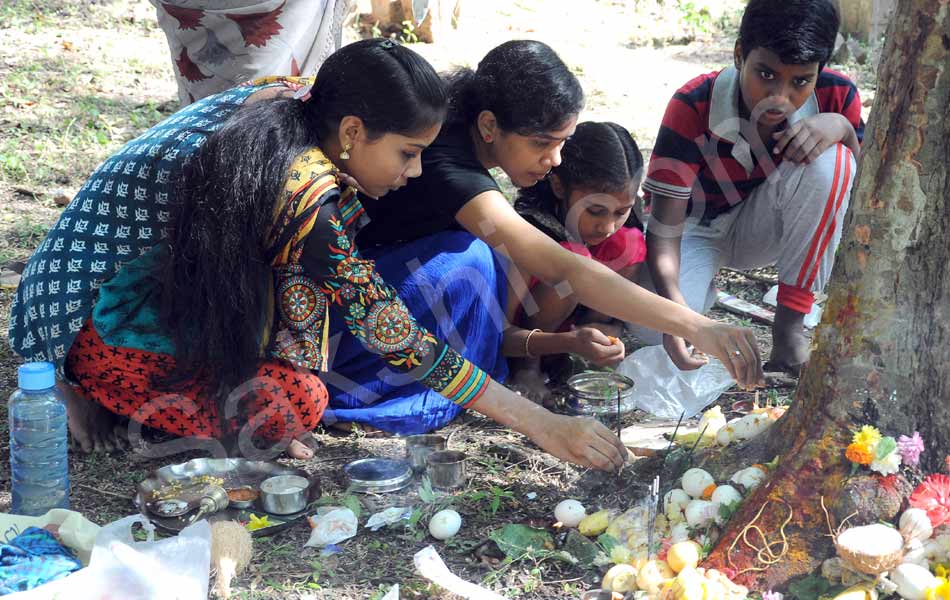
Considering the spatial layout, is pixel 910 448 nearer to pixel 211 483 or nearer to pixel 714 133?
pixel 714 133

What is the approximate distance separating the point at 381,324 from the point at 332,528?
0.52 meters

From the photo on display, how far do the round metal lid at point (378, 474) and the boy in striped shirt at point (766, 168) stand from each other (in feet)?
3.31

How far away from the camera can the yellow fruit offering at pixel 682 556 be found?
2.09 m

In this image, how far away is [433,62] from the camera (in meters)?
7.41

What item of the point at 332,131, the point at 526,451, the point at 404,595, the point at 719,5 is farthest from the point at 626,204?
the point at 719,5

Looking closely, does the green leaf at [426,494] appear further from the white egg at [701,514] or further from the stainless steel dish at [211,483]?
the white egg at [701,514]

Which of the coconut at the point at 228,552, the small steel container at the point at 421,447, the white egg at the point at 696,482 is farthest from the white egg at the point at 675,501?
the coconut at the point at 228,552

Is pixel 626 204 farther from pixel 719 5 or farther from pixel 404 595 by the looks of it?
pixel 719 5

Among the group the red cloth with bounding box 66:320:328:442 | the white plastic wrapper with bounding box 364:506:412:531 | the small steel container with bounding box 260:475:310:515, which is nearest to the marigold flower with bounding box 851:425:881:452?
the white plastic wrapper with bounding box 364:506:412:531

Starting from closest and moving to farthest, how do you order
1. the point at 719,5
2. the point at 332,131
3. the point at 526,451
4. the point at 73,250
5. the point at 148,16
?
the point at 332,131
the point at 73,250
the point at 526,451
the point at 148,16
the point at 719,5

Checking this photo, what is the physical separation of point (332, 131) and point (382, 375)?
870 millimetres

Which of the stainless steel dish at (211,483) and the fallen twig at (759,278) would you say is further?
the fallen twig at (759,278)

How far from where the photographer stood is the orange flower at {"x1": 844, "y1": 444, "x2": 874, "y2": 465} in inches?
81.9

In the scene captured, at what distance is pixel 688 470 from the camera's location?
2422mm
